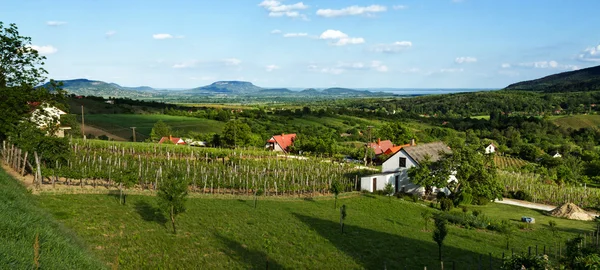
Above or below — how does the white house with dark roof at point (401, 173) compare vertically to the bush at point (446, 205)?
above

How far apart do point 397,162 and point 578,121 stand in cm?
12337

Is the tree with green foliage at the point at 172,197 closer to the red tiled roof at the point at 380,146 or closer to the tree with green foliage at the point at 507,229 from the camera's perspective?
the tree with green foliage at the point at 507,229

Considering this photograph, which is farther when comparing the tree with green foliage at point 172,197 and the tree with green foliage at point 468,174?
the tree with green foliage at point 468,174

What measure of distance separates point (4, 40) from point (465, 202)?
40.6 meters

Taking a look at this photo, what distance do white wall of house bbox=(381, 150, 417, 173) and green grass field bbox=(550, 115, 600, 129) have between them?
115 m

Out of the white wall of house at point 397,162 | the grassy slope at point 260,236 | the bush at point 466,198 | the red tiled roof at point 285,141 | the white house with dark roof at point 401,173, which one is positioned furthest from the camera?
the red tiled roof at point 285,141

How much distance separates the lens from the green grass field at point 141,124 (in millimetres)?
93062

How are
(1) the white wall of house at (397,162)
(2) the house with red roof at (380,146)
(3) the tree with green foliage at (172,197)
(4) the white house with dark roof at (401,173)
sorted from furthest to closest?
(2) the house with red roof at (380,146), (1) the white wall of house at (397,162), (4) the white house with dark roof at (401,173), (3) the tree with green foliage at (172,197)

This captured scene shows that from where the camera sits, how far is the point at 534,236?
30.9 meters

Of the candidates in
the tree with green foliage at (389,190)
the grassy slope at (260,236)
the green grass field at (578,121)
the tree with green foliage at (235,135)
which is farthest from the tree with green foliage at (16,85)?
the green grass field at (578,121)

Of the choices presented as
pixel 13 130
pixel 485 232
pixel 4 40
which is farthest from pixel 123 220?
pixel 485 232

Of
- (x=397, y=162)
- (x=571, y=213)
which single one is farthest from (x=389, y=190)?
(x=571, y=213)

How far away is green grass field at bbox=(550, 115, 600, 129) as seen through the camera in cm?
13488

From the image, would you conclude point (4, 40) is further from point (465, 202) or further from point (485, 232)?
point (465, 202)
